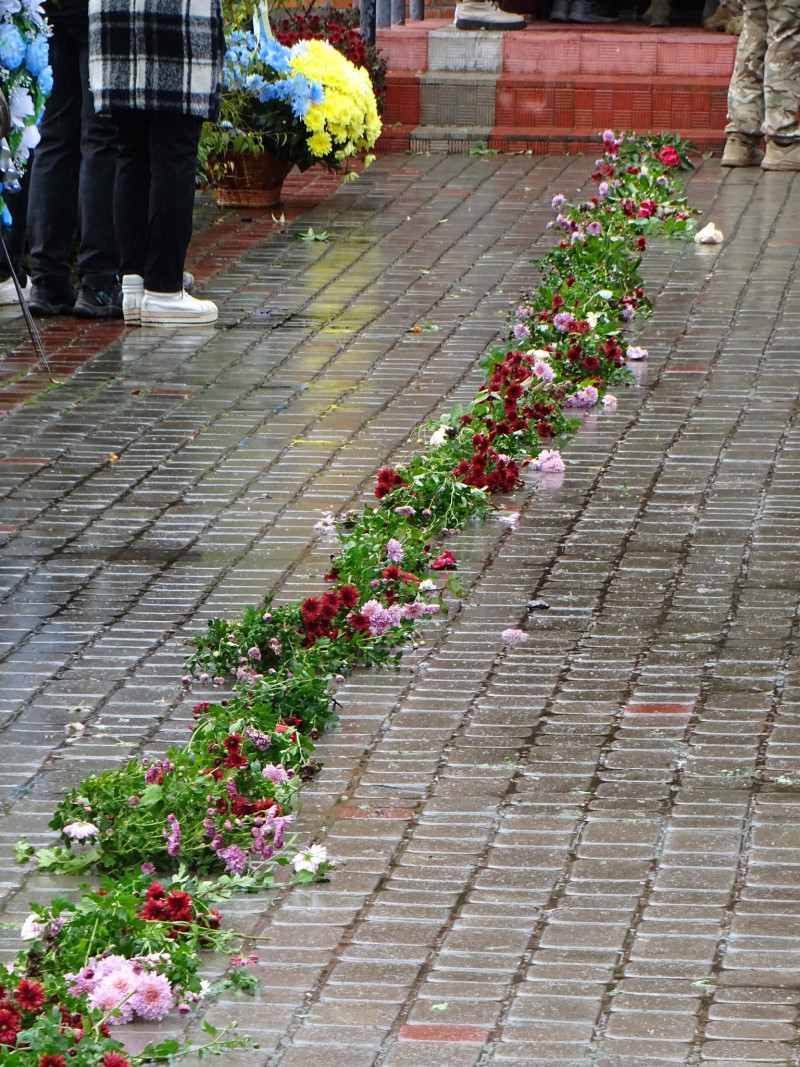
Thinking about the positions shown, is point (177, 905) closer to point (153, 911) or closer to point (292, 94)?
point (153, 911)

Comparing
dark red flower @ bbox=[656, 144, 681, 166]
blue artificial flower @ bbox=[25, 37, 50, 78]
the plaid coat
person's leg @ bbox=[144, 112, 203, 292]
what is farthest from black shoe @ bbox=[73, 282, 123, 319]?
dark red flower @ bbox=[656, 144, 681, 166]

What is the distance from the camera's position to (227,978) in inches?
135

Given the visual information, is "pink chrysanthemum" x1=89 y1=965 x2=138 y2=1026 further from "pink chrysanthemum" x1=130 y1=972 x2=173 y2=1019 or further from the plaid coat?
the plaid coat

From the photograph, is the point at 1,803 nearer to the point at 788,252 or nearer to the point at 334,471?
the point at 334,471

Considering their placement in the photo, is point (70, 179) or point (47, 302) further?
point (47, 302)

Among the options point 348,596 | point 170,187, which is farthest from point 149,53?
point 348,596

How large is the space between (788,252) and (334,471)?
420cm

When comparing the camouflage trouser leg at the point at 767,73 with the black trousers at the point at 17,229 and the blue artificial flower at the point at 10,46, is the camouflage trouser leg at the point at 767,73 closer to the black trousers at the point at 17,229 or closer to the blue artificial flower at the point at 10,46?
the black trousers at the point at 17,229

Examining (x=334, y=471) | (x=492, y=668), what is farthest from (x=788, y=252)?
(x=492, y=668)

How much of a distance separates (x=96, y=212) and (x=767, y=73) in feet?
17.0

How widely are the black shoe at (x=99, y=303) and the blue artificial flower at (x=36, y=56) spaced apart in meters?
2.52

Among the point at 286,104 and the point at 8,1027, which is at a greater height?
the point at 286,104

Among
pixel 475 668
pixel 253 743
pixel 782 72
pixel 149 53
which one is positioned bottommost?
pixel 475 668

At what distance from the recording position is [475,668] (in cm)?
489
